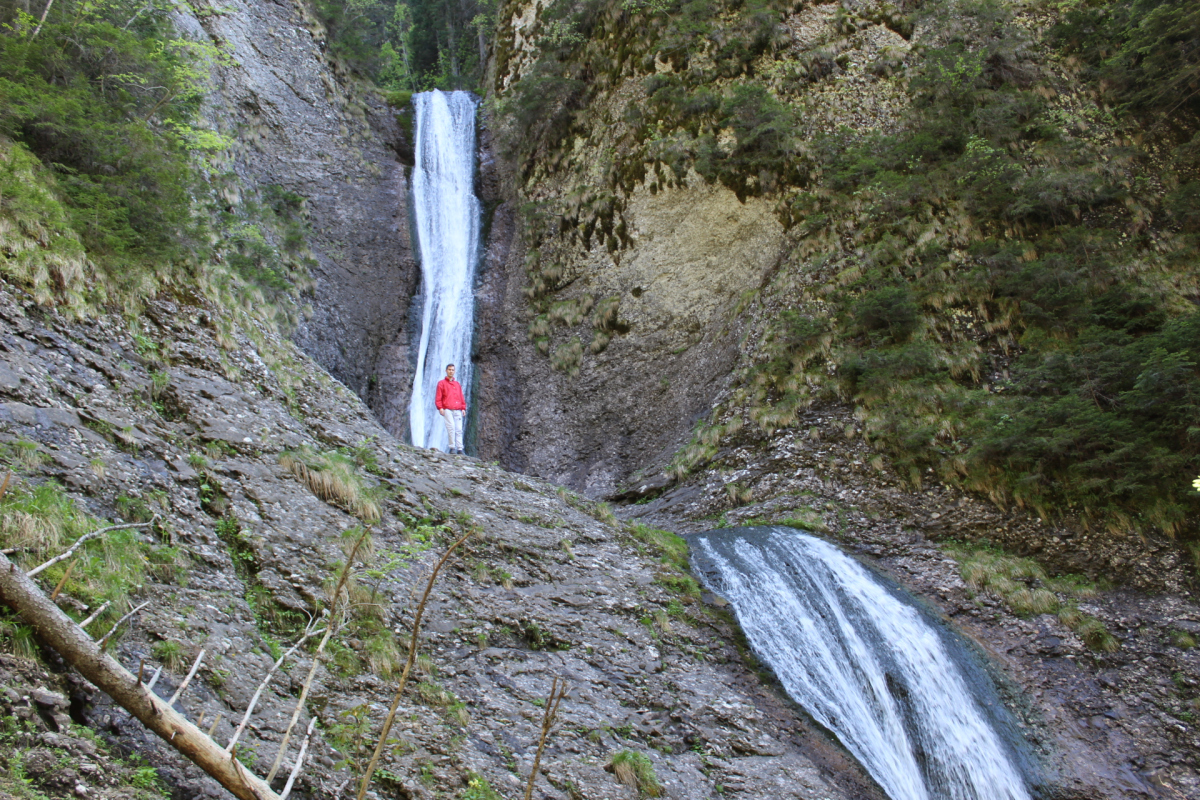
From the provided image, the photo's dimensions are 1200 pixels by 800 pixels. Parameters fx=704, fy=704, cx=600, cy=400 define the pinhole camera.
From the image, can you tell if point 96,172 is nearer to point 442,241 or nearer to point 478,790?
point 478,790

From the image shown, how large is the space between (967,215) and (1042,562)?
734 cm

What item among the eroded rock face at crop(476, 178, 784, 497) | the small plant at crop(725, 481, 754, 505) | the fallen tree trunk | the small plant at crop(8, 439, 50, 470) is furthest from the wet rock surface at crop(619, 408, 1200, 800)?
the small plant at crop(8, 439, 50, 470)

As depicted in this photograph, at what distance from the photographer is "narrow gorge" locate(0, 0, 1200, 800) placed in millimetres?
5551

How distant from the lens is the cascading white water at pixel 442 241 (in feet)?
59.5

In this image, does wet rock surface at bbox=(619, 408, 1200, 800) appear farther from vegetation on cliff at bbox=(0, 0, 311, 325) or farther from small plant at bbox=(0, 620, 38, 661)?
small plant at bbox=(0, 620, 38, 661)

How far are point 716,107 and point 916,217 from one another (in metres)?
5.51

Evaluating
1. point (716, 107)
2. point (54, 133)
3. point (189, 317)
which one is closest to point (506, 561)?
point (189, 317)

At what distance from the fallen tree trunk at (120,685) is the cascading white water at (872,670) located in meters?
6.31

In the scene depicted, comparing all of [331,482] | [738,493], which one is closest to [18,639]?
[331,482]

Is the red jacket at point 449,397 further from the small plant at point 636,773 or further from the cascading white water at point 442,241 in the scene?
the small plant at point 636,773

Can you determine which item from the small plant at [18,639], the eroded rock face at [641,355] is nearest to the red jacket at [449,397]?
the eroded rock face at [641,355]

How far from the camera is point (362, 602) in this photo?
6.31m

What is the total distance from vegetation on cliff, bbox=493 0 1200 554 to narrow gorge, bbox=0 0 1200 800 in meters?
0.09

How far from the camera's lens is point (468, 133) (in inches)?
929
